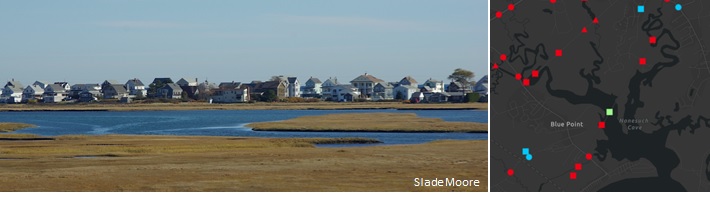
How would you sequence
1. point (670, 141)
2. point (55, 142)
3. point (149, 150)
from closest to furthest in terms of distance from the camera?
point (670, 141)
point (149, 150)
point (55, 142)

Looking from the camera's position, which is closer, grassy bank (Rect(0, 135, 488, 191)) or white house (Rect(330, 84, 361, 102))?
grassy bank (Rect(0, 135, 488, 191))

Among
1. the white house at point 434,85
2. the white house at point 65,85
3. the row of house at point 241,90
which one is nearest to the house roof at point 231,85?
the row of house at point 241,90

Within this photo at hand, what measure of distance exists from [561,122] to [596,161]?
0.83 meters

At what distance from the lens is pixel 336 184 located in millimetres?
19547

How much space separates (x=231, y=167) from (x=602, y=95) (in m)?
9.50

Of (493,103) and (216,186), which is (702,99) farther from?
(216,186)

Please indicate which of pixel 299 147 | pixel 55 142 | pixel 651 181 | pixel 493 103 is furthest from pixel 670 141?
pixel 55 142

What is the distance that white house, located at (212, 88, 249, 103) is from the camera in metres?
98.6

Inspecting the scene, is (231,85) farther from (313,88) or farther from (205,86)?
(313,88)

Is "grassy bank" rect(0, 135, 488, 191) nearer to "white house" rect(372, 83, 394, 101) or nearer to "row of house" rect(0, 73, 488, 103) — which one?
"row of house" rect(0, 73, 488, 103)

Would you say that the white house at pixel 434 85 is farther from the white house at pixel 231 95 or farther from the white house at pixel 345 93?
the white house at pixel 231 95

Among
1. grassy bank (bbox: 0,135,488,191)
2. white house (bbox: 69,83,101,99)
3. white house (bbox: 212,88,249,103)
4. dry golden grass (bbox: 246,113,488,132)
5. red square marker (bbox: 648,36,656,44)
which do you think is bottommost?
grassy bank (bbox: 0,135,488,191)

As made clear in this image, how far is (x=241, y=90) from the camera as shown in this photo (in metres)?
99.6

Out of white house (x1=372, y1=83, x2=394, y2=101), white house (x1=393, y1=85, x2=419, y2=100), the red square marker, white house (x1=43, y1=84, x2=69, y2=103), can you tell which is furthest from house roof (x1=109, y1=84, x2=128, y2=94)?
the red square marker
